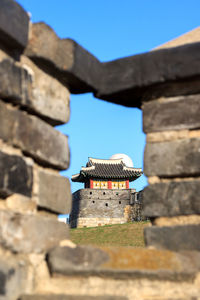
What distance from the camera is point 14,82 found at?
280 centimetres

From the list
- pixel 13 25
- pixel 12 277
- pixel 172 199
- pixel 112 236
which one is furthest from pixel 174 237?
pixel 112 236

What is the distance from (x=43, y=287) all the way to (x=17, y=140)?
3.65 feet

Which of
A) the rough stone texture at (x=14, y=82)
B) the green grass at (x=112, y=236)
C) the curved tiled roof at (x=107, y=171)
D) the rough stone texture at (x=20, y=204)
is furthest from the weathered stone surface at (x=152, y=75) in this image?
the curved tiled roof at (x=107, y=171)

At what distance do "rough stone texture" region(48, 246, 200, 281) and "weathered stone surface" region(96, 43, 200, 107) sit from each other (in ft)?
4.73

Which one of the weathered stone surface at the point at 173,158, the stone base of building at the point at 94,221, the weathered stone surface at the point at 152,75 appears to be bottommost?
the weathered stone surface at the point at 173,158

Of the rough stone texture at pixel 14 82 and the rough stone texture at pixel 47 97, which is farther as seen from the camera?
the rough stone texture at pixel 47 97

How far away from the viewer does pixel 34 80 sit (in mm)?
3084

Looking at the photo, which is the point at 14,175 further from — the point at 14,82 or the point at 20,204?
the point at 14,82

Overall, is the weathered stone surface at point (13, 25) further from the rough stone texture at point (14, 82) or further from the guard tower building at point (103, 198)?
the guard tower building at point (103, 198)

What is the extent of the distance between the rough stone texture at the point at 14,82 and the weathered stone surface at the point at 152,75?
32.9 inches

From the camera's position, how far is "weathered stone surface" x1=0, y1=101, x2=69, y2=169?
2.71 m

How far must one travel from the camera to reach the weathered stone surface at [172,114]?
3.24 meters

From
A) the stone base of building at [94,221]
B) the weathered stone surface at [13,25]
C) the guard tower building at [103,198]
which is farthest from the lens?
the guard tower building at [103,198]

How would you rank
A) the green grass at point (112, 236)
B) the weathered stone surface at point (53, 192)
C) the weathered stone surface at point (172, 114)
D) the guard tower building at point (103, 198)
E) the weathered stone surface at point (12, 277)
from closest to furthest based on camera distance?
the weathered stone surface at point (12, 277) < the weathered stone surface at point (53, 192) < the weathered stone surface at point (172, 114) < the green grass at point (112, 236) < the guard tower building at point (103, 198)
